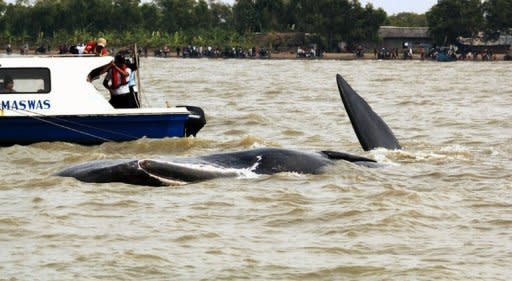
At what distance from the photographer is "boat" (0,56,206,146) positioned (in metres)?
21.2

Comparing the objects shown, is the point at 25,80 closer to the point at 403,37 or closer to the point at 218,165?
the point at 218,165

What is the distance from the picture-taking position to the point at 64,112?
→ 21.5 meters

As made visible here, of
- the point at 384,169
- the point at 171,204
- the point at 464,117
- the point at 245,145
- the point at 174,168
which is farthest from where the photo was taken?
the point at 464,117

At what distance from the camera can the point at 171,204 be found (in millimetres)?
13508

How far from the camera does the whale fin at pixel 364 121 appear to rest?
1684 cm

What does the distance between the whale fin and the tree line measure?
116m

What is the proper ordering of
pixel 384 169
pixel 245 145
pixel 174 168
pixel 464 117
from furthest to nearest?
1. pixel 464 117
2. pixel 245 145
3. pixel 384 169
4. pixel 174 168

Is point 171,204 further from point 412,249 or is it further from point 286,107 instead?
point 286,107

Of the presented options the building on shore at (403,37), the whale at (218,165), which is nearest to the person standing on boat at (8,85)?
the whale at (218,165)

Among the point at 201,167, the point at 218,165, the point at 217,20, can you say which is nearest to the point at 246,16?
the point at 217,20

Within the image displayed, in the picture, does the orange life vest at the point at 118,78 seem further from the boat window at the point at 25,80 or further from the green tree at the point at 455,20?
the green tree at the point at 455,20

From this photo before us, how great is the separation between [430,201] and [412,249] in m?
2.92

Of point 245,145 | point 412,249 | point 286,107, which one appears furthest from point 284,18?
point 412,249

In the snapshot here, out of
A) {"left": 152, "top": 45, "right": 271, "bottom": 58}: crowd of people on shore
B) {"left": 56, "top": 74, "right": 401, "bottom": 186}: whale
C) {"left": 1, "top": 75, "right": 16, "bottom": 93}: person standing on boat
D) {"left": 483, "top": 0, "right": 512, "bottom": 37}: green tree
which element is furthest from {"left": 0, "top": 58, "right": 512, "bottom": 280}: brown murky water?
{"left": 483, "top": 0, "right": 512, "bottom": 37}: green tree
